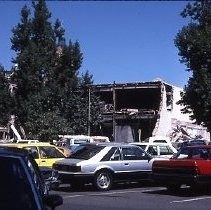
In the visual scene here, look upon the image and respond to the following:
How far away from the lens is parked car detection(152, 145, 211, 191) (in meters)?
14.9

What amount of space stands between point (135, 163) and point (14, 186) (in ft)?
44.8

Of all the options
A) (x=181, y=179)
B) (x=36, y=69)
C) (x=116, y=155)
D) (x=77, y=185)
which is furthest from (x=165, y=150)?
(x=36, y=69)

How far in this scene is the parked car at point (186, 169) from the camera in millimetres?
14859

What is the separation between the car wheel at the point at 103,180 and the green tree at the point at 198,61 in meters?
17.7

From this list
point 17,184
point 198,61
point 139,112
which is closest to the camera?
point 17,184

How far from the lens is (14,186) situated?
401cm

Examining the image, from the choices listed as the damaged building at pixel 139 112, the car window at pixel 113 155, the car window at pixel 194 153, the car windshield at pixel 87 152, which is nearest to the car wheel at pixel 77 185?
the car windshield at pixel 87 152

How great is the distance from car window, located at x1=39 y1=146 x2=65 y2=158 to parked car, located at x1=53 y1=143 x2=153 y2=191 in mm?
1374

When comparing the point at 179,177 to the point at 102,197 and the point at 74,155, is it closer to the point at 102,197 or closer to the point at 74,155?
the point at 102,197

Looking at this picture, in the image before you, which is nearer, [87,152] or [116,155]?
[87,152]

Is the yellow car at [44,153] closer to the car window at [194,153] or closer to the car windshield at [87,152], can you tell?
the car windshield at [87,152]

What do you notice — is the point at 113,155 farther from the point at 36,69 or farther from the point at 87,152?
the point at 36,69

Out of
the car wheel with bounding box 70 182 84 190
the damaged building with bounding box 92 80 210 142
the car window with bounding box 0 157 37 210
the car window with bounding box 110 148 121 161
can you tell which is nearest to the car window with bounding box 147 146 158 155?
the car window with bounding box 110 148 121 161

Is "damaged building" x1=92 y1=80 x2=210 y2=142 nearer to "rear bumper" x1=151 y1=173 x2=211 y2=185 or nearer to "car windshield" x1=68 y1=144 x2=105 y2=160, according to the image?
"car windshield" x1=68 y1=144 x2=105 y2=160
